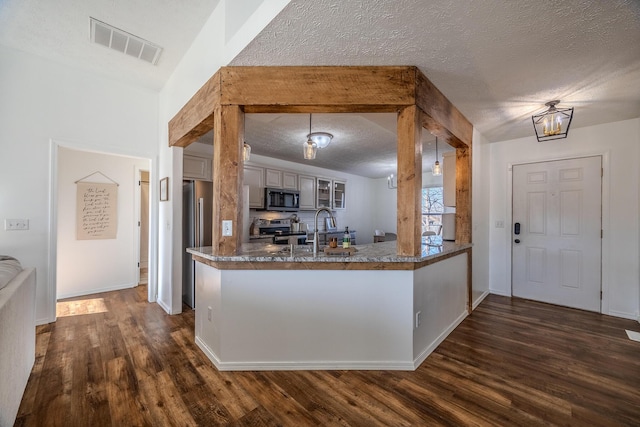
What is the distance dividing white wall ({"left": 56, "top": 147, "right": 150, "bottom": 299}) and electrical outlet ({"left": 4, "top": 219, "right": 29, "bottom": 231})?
1194mm

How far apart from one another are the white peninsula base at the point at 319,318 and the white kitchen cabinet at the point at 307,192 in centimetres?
365

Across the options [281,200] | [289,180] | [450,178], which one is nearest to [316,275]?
[450,178]

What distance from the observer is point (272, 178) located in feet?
16.8

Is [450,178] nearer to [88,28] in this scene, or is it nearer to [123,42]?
[123,42]

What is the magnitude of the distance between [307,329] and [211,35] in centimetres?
251

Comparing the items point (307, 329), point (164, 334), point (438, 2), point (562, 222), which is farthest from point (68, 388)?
point (562, 222)

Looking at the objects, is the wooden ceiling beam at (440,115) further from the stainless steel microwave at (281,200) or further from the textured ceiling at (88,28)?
the stainless steel microwave at (281,200)

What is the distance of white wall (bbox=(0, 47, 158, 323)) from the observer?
2.76 metres

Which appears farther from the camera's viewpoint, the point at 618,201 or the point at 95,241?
the point at 95,241

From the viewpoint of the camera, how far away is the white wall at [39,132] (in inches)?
109

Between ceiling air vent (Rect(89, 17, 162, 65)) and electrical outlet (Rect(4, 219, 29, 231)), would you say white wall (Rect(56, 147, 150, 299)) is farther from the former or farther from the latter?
ceiling air vent (Rect(89, 17, 162, 65))

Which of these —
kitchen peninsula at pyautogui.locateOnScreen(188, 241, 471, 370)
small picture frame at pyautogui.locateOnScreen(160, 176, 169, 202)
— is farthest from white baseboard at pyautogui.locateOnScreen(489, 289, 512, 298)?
small picture frame at pyautogui.locateOnScreen(160, 176, 169, 202)

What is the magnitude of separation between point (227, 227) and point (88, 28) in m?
2.21

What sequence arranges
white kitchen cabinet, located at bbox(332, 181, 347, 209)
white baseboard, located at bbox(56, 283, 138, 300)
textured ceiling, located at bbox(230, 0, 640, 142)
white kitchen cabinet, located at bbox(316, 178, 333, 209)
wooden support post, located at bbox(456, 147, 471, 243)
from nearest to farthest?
textured ceiling, located at bbox(230, 0, 640, 142) < wooden support post, located at bbox(456, 147, 471, 243) < white baseboard, located at bbox(56, 283, 138, 300) < white kitchen cabinet, located at bbox(316, 178, 333, 209) < white kitchen cabinet, located at bbox(332, 181, 347, 209)
